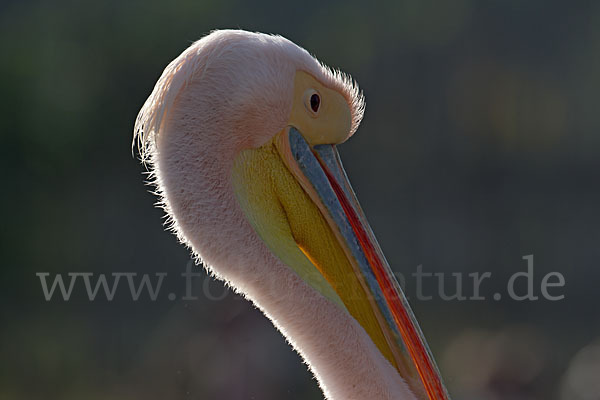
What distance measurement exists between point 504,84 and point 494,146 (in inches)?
25.3

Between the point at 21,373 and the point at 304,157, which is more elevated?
the point at 304,157

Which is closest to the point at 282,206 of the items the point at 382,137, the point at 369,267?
the point at 369,267

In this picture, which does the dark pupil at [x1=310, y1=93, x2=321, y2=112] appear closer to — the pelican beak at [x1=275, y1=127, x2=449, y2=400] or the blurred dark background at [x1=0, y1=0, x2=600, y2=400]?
the pelican beak at [x1=275, y1=127, x2=449, y2=400]

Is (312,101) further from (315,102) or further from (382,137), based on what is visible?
(382,137)

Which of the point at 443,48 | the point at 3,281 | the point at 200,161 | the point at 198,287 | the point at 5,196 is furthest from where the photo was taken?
the point at 443,48

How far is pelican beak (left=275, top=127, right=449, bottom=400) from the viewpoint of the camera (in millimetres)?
1730

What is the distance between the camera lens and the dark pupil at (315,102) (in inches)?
69.1

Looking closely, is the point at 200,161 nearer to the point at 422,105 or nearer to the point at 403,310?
the point at 403,310

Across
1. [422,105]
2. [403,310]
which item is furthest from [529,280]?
[403,310]

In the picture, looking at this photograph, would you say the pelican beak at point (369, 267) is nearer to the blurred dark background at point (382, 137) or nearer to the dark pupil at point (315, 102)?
the dark pupil at point (315, 102)

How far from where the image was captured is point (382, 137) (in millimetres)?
7801

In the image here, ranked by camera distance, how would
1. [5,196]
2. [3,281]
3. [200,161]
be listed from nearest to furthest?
1. [200,161]
2. [3,281]
3. [5,196]

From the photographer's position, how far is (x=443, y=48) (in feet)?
26.1

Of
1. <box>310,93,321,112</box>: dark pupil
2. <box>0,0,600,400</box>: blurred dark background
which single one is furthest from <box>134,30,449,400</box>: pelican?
<box>0,0,600,400</box>: blurred dark background
